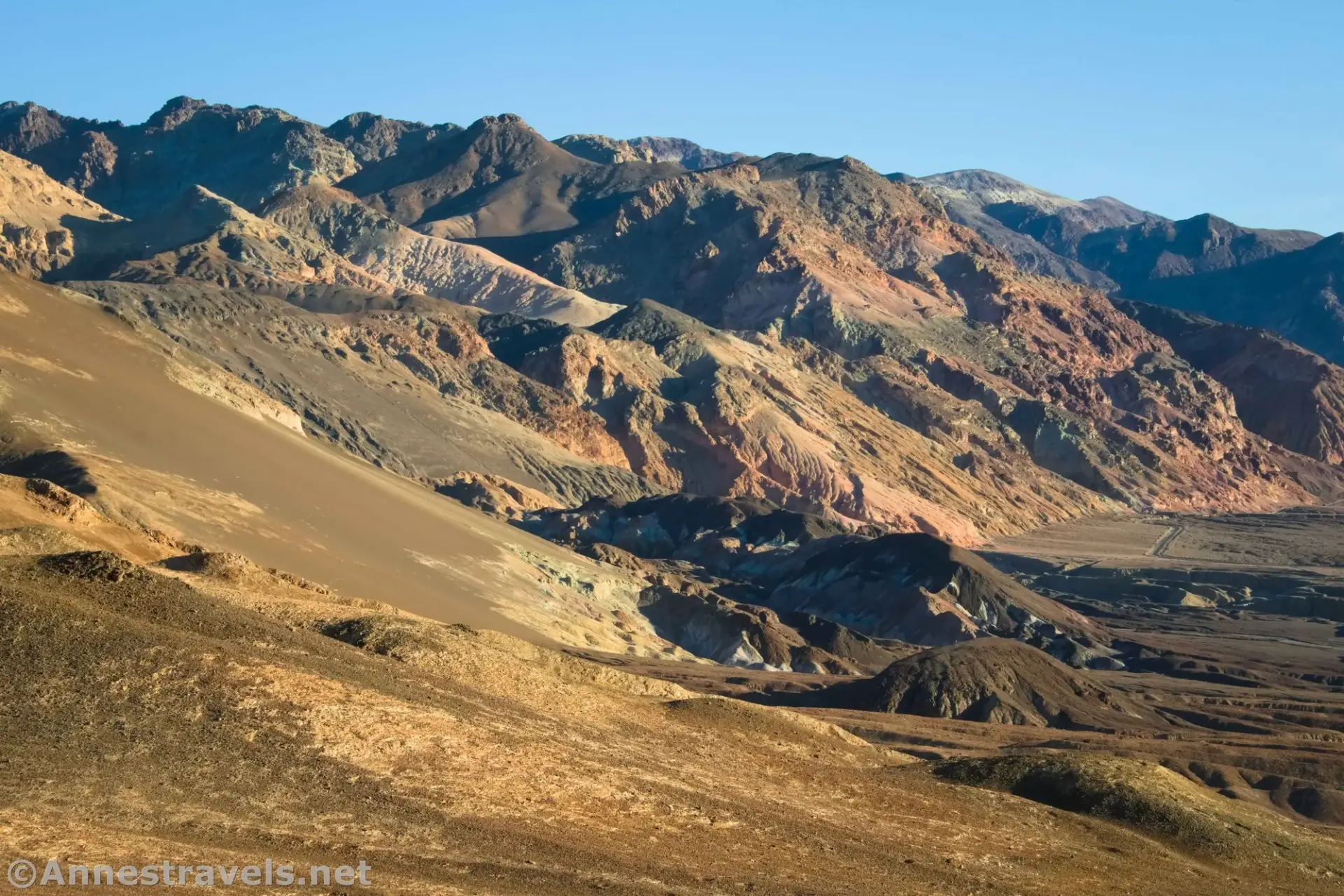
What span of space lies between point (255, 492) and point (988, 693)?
105 ft

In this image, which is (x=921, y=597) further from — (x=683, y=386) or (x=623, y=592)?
(x=683, y=386)

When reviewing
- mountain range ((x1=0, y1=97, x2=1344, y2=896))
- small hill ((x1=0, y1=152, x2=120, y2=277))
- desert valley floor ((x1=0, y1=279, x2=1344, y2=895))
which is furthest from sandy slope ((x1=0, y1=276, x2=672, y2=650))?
small hill ((x1=0, y1=152, x2=120, y2=277))

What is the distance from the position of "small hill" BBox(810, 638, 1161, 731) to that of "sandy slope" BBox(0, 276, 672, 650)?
15.1m

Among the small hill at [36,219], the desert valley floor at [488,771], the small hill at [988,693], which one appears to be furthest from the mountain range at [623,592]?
the small hill at [36,219]

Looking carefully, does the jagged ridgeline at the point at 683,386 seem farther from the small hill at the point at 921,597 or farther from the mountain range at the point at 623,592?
the small hill at the point at 921,597

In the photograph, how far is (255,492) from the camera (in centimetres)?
7556

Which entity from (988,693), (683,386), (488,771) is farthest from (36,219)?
(488,771)

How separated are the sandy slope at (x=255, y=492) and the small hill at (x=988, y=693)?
593 inches

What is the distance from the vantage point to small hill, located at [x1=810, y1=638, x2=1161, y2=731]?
71.9 m

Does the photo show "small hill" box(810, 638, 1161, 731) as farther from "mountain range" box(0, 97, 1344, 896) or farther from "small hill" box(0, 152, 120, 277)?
"small hill" box(0, 152, 120, 277)

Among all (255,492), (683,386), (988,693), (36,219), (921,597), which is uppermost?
(36,219)

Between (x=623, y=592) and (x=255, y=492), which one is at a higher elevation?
(x=255, y=492)

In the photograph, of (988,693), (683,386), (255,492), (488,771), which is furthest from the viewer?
(683,386)

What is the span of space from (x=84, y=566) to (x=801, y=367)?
139629mm
